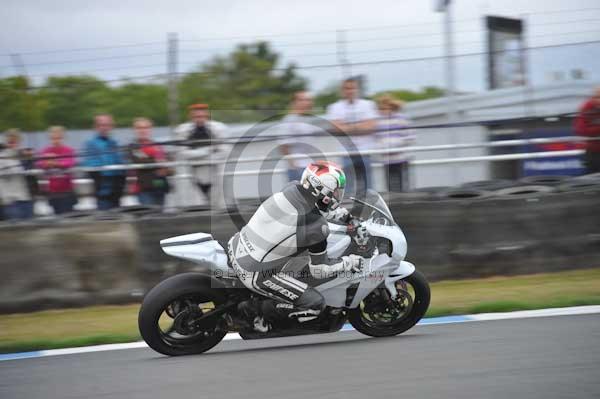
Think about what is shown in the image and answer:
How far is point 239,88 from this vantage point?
1096 cm

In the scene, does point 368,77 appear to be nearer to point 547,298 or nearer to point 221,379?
point 547,298

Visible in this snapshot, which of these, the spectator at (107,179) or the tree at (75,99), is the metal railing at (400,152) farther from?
the tree at (75,99)

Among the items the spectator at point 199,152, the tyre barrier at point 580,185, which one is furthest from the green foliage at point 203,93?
the tyre barrier at point 580,185

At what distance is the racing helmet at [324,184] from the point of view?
612cm

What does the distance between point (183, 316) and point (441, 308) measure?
2676mm

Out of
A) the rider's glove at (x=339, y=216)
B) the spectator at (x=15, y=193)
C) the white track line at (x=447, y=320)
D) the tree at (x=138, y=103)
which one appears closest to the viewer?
the rider's glove at (x=339, y=216)

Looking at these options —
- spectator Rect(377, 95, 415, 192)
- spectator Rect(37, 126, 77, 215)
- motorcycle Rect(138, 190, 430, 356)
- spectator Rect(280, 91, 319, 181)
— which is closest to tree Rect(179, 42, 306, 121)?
spectator Rect(280, 91, 319, 181)

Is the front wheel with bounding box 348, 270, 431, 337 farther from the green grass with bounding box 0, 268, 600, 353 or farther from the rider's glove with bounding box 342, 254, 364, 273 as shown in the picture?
the green grass with bounding box 0, 268, 600, 353

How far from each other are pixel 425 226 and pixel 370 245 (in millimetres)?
2527

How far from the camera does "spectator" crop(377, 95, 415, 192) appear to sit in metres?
9.65

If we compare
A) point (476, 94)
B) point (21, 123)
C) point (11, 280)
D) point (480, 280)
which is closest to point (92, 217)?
point (11, 280)

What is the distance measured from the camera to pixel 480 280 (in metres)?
8.90

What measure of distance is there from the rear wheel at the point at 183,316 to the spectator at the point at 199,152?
2.95 meters

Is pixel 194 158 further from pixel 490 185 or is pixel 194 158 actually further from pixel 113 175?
pixel 490 185
